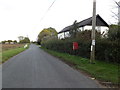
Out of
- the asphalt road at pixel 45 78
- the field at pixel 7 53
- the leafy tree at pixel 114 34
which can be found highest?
the leafy tree at pixel 114 34

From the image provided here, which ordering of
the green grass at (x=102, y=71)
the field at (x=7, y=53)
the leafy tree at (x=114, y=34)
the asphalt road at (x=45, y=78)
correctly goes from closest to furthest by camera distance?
the asphalt road at (x=45, y=78) < the green grass at (x=102, y=71) < the leafy tree at (x=114, y=34) < the field at (x=7, y=53)

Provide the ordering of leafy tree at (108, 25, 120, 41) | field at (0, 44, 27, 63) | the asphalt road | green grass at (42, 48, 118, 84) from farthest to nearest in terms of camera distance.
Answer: field at (0, 44, 27, 63), leafy tree at (108, 25, 120, 41), green grass at (42, 48, 118, 84), the asphalt road

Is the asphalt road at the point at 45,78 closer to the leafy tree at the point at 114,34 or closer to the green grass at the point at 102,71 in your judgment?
the green grass at the point at 102,71

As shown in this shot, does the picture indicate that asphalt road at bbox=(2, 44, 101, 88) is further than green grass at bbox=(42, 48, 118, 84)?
No

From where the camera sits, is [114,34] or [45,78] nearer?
[45,78]

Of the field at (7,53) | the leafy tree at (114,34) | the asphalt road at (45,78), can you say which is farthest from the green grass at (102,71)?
the field at (7,53)

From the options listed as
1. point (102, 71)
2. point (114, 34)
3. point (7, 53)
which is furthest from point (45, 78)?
point (7, 53)

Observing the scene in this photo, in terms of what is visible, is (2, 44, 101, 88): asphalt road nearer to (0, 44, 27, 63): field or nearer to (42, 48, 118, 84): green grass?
(42, 48, 118, 84): green grass

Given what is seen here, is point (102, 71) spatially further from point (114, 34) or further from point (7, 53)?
point (7, 53)

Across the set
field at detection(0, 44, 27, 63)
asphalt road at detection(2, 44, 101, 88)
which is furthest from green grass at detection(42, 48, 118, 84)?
field at detection(0, 44, 27, 63)

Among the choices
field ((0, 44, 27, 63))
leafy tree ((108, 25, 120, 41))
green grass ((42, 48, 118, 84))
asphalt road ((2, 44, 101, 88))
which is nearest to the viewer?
asphalt road ((2, 44, 101, 88))

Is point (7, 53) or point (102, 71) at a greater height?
point (7, 53)

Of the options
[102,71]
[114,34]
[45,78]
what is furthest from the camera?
[114,34]

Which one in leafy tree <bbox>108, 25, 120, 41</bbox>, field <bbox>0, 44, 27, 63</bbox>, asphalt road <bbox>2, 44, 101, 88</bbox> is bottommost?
asphalt road <bbox>2, 44, 101, 88</bbox>
